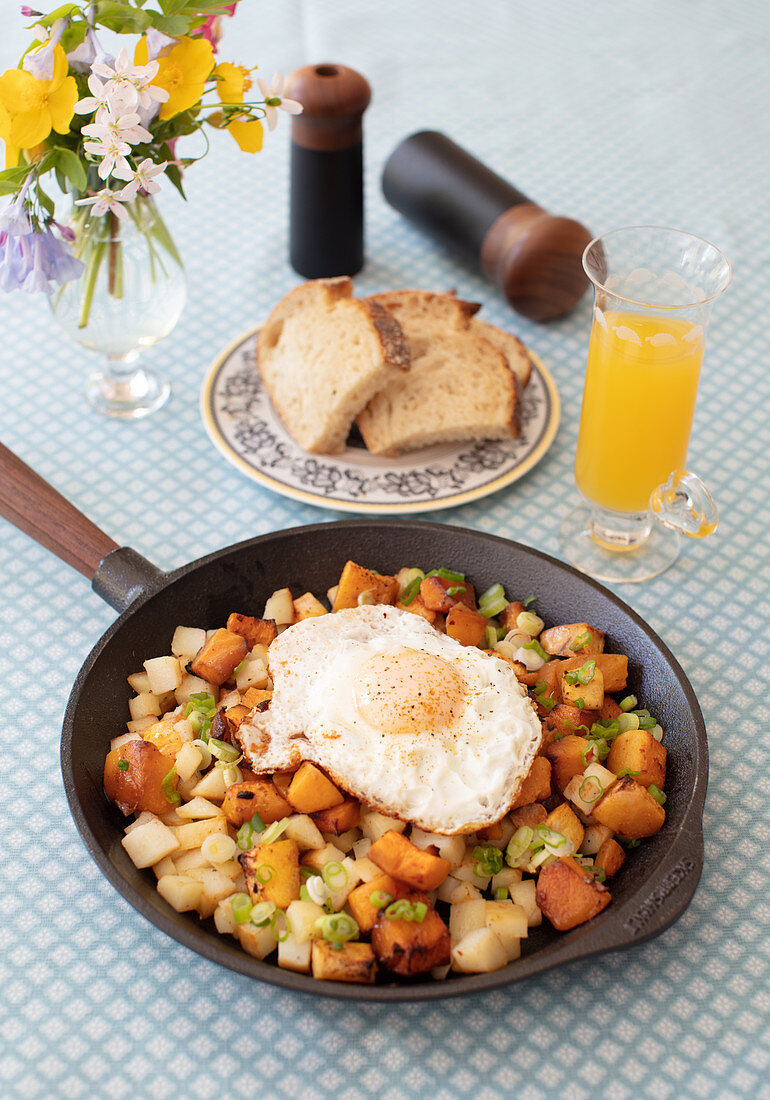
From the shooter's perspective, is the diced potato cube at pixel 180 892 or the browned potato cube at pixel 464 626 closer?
the diced potato cube at pixel 180 892

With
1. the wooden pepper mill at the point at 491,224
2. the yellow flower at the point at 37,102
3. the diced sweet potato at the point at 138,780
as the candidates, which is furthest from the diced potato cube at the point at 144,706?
the wooden pepper mill at the point at 491,224

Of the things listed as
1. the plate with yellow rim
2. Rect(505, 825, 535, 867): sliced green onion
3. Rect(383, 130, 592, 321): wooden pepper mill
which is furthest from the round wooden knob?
Rect(505, 825, 535, 867): sliced green onion

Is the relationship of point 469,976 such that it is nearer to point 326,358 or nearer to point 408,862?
point 408,862

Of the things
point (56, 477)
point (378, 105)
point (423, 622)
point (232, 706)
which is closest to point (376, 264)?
point (378, 105)

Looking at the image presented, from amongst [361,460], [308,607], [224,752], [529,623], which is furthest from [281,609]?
[361,460]

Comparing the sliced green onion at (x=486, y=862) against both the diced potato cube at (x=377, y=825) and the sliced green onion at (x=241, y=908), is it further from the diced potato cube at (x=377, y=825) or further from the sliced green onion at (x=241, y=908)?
the sliced green onion at (x=241, y=908)

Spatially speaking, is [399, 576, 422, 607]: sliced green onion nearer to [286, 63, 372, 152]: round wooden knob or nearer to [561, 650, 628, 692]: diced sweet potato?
[561, 650, 628, 692]: diced sweet potato

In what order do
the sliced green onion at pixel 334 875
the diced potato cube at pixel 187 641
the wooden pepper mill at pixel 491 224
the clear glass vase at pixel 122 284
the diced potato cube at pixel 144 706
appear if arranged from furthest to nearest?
1. the wooden pepper mill at pixel 491 224
2. the clear glass vase at pixel 122 284
3. the diced potato cube at pixel 187 641
4. the diced potato cube at pixel 144 706
5. the sliced green onion at pixel 334 875
